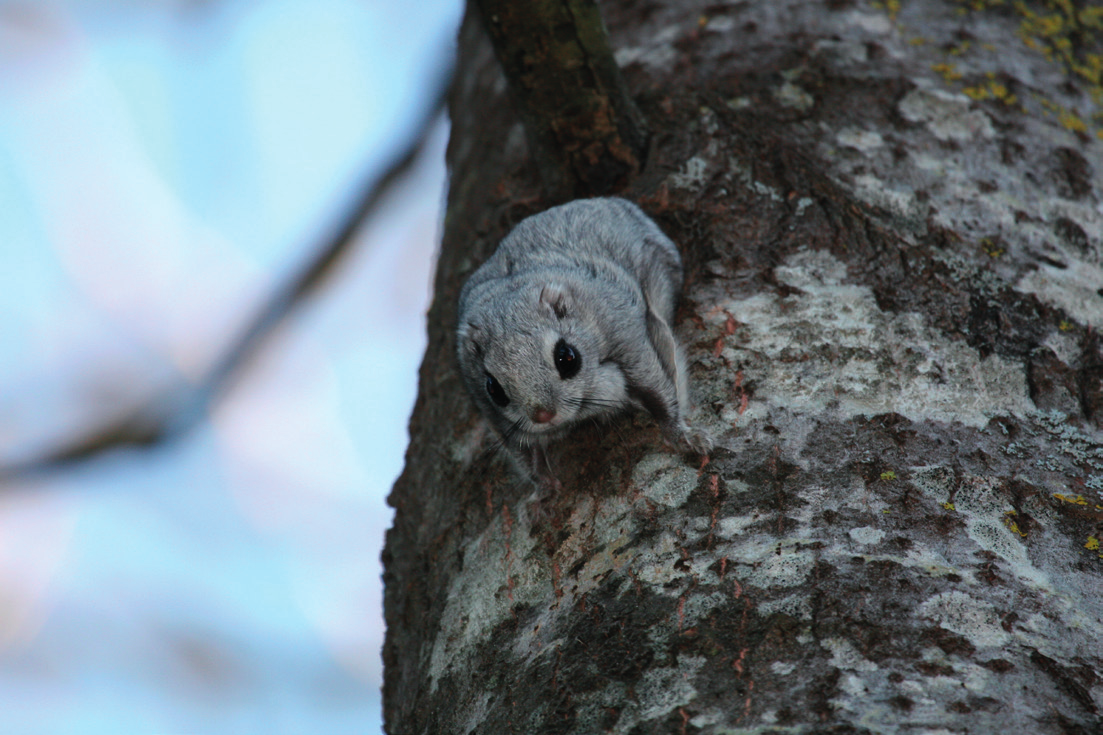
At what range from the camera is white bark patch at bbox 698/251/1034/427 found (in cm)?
257

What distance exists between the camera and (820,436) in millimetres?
2471

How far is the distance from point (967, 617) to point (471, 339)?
6.73ft

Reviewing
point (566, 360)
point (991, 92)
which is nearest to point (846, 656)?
point (566, 360)

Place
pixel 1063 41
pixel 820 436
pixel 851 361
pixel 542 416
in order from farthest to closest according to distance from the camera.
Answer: pixel 1063 41 < pixel 542 416 < pixel 851 361 < pixel 820 436

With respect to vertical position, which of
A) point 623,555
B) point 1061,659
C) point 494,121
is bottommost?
point 1061,659

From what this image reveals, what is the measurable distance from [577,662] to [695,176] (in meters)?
1.93

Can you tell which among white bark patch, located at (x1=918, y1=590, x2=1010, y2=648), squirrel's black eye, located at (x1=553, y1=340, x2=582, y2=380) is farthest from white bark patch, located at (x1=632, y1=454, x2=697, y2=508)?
squirrel's black eye, located at (x1=553, y1=340, x2=582, y2=380)

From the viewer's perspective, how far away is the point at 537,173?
3.89 metres

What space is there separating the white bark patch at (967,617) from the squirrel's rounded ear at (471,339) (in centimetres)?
193

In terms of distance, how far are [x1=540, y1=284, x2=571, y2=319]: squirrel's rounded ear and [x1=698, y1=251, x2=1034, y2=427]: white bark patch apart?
69cm

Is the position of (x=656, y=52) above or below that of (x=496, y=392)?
above

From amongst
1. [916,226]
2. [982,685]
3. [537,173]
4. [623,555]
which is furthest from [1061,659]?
[537,173]

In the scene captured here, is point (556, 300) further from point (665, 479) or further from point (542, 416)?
point (665, 479)

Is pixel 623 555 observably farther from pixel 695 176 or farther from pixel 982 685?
pixel 695 176
